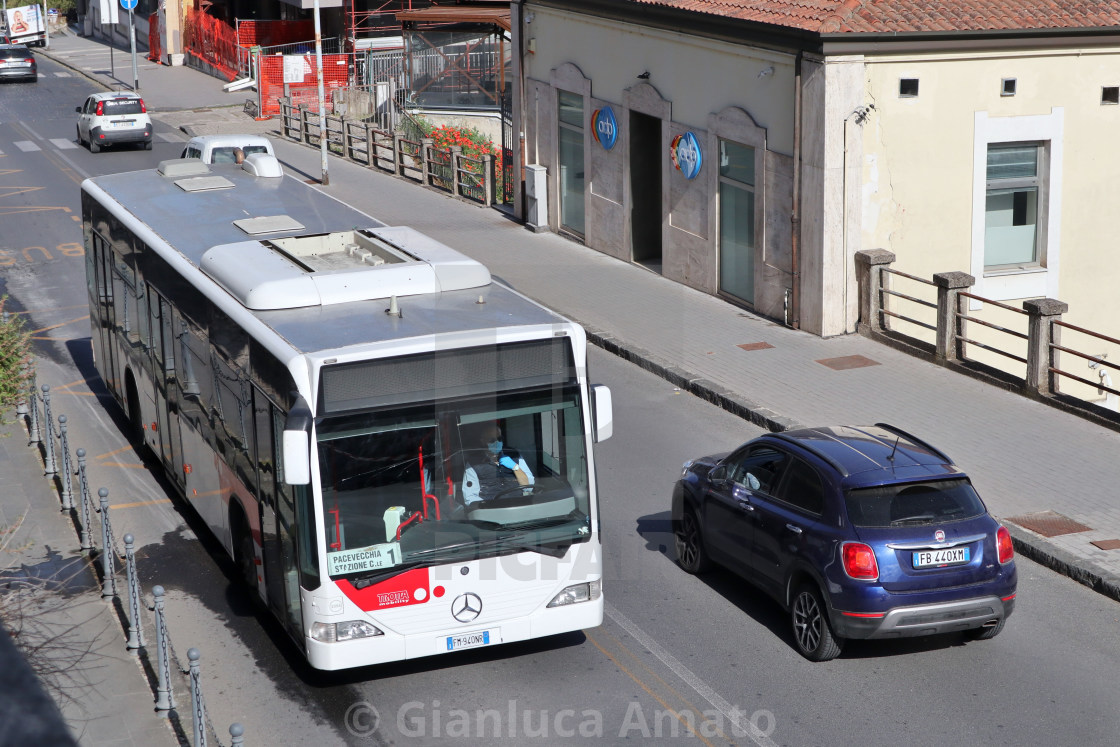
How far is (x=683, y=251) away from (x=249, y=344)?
543 inches

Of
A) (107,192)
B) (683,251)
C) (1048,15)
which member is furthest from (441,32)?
(107,192)

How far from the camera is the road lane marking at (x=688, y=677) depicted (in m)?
8.80

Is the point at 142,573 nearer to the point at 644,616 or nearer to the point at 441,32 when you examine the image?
the point at 644,616

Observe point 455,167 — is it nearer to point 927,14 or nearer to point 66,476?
point 927,14

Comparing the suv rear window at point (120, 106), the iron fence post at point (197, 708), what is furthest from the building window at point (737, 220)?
the suv rear window at point (120, 106)

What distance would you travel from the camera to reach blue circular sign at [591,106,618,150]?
24283 millimetres

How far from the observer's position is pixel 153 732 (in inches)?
345

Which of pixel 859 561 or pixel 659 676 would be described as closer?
pixel 859 561

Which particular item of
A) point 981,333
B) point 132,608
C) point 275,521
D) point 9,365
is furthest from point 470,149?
point 275,521

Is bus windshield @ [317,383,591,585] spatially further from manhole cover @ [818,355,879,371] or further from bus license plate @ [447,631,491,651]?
manhole cover @ [818,355,879,371]

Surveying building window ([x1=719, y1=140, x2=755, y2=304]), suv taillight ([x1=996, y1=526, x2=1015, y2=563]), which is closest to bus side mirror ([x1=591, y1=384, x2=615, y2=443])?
suv taillight ([x1=996, y1=526, x2=1015, y2=563])

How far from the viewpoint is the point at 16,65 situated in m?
56.0

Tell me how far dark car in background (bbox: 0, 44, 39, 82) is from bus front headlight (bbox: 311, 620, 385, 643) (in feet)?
176

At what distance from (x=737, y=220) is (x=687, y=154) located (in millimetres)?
1585
